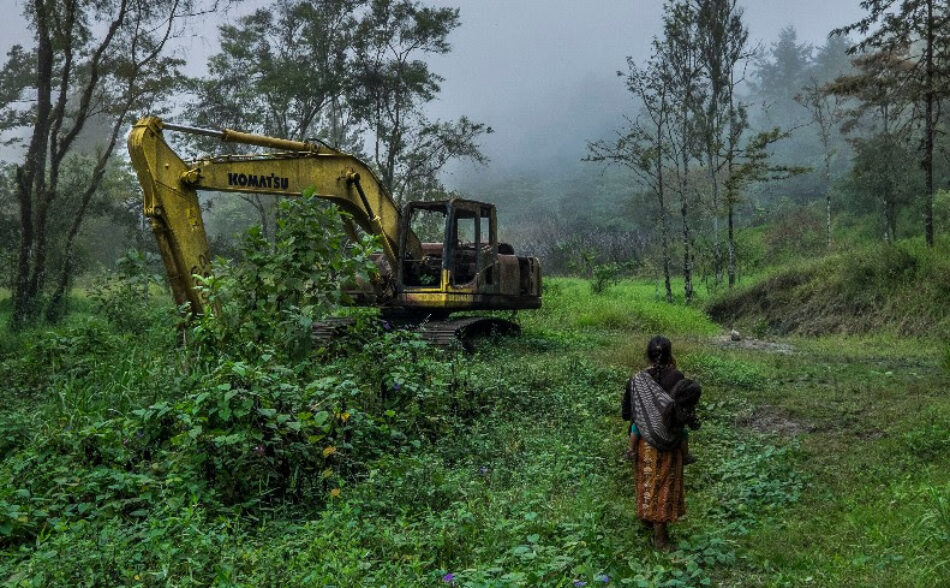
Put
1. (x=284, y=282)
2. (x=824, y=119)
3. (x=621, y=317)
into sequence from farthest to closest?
1. (x=824, y=119)
2. (x=621, y=317)
3. (x=284, y=282)

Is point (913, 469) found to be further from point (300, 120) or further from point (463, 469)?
point (300, 120)

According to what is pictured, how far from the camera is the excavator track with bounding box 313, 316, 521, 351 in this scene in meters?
12.0

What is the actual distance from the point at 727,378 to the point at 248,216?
49.6 meters

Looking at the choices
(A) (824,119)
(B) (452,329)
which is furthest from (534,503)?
(A) (824,119)

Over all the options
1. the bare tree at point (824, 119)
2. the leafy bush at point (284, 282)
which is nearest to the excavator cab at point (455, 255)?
the leafy bush at point (284, 282)

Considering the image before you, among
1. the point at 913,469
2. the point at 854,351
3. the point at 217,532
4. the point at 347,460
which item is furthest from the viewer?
the point at 854,351

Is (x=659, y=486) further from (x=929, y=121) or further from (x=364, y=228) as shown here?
(x=929, y=121)

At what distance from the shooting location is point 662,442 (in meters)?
5.35

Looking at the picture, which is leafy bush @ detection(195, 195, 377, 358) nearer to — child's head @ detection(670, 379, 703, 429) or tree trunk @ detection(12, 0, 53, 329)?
child's head @ detection(670, 379, 703, 429)

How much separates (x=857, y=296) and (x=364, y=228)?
11792 millimetres

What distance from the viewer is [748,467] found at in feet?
21.8

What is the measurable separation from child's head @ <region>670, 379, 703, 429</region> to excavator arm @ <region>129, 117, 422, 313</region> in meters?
4.55

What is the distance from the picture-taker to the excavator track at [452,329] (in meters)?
12.0

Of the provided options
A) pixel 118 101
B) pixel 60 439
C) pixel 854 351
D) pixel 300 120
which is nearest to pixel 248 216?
pixel 300 120
